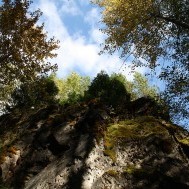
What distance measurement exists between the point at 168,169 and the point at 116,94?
20121mm

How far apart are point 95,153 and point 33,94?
20.2 metres

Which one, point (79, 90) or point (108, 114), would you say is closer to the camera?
point (108, 114)

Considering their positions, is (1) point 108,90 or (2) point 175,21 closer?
(2) point 175,21

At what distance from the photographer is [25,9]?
2612 cm

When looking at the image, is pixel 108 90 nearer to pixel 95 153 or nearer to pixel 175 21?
pixel 175 21

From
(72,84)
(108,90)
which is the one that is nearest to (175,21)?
(108,90)

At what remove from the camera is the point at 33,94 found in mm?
29469

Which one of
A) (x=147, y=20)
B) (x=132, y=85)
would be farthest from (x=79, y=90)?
(x=147, y=20)

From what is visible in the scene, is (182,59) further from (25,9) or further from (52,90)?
(52,90)

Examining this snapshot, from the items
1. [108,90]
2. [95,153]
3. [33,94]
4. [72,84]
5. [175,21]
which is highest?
[72,84]

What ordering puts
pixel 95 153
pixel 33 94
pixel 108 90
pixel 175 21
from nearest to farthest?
pixel 95 153 → pixel 175 21 → pixel 33 94 → pixel 108 90

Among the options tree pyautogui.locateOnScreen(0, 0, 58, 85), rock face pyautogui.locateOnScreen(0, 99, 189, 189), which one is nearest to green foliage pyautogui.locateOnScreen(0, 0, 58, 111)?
tree pyautogui.locateOnScreen(0, 0, 58, 85)

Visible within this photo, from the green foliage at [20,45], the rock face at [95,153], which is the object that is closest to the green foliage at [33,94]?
the green foliage at [20,45]

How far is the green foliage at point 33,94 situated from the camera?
27703 millimetres
